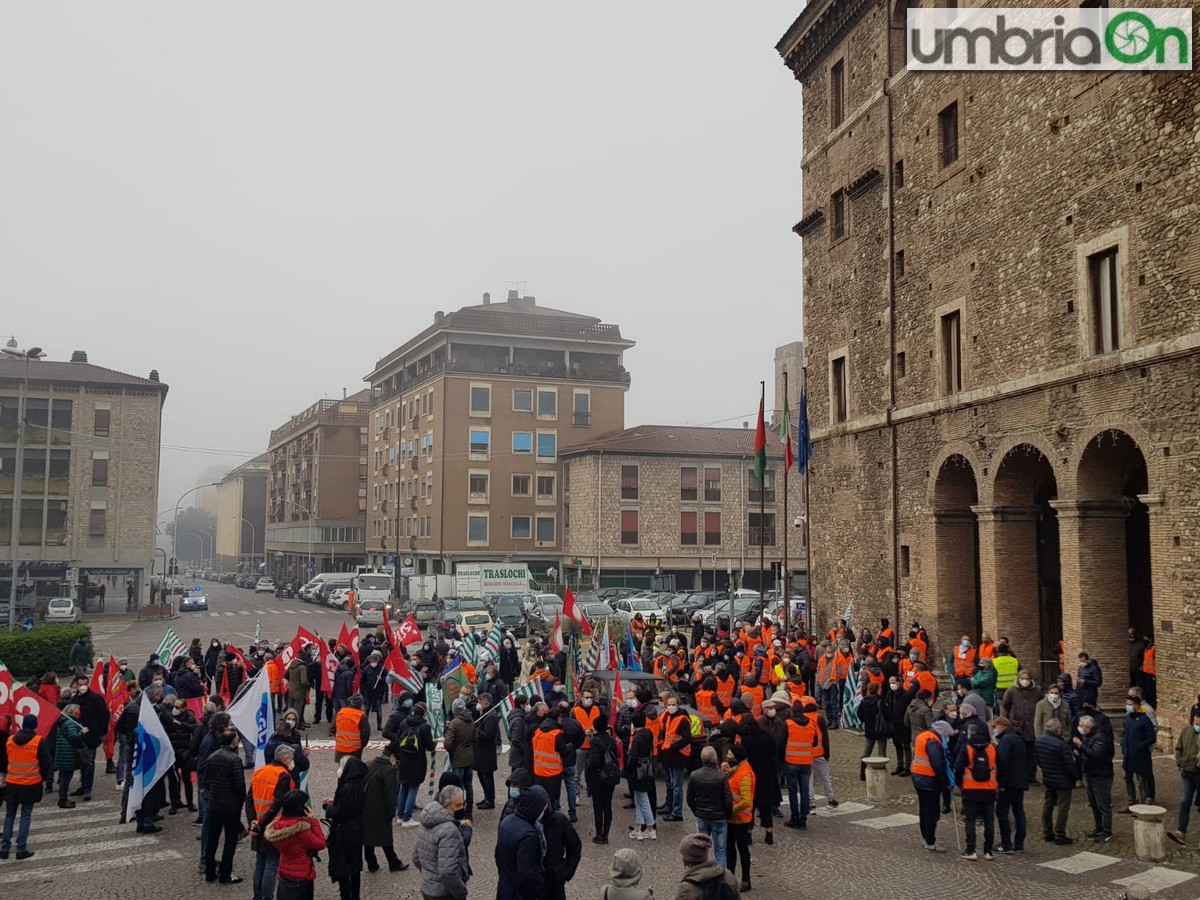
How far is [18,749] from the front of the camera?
Answer: 1203cm

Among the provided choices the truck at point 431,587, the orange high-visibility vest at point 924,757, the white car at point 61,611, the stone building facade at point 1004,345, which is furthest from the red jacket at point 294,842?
the truck at point 431,587

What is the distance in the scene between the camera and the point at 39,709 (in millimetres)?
13750

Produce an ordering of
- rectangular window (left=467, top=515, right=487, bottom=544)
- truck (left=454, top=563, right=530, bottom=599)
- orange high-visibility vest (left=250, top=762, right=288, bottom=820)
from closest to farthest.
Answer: orange high-visibility vest (left=250, top=762, right=288, bottom=820)
truck (left=454, top=563, right=530, bottom=599)
rectangular window (left=467, top=515, right=487, bottom=544)

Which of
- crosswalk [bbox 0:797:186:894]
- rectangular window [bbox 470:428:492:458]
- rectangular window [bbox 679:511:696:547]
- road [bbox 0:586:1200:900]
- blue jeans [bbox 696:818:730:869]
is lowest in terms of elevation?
crosswalk [bbox 0:797:186:894]

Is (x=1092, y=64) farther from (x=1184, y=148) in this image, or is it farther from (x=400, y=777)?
(x=400, y=777)

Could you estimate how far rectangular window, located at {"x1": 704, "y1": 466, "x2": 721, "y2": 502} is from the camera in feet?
216

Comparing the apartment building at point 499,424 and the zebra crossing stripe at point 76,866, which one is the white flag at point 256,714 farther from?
the apartment building at point 499,424

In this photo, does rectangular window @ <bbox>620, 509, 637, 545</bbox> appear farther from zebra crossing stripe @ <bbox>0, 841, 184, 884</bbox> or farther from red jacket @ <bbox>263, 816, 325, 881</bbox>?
red jacket @ <bbox>263, 816, 325, 881</bbox>

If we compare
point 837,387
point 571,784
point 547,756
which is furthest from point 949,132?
point 547,756

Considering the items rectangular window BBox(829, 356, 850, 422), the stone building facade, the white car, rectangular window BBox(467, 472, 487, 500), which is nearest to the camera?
the stone building facade

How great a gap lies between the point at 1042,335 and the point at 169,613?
51.1 metres

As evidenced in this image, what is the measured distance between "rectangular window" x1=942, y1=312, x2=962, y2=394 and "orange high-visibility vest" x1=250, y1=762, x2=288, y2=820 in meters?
20.4

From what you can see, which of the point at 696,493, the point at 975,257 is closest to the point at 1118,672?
the point at 975,257

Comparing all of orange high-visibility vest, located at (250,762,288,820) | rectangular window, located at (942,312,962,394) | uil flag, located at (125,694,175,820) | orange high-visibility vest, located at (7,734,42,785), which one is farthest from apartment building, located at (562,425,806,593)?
orange high-visibility vest, located at (250,762,288,820)
